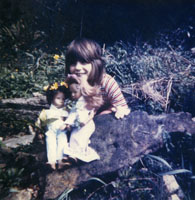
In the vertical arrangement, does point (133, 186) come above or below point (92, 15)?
below

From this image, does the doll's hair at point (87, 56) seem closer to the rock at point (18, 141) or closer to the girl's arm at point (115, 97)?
the girl's arm at point (115, 97)

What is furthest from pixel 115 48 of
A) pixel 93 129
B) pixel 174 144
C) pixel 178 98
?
pixel 174 144

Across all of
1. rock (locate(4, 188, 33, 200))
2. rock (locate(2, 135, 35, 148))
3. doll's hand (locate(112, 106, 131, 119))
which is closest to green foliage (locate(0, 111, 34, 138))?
rock (locate(2, 135, 35, 148))

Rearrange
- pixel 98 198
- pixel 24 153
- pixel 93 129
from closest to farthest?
pixel 98 198
pixel 93 129
pixel 24 153

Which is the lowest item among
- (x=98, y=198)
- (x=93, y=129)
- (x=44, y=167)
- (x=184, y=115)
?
(x=98, y=198)

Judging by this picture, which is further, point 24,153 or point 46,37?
point 46,37

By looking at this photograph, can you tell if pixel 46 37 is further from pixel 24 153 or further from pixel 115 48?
pixel 24 153

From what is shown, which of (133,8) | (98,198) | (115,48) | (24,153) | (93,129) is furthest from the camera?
(115,48)
